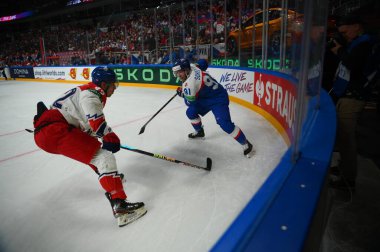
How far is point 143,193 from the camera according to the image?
2.46m

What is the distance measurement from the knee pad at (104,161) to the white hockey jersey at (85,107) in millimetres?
165

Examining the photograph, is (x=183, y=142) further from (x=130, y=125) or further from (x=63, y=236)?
(x=63, y=236)

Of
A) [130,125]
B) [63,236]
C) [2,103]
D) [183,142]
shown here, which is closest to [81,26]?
[2,103]

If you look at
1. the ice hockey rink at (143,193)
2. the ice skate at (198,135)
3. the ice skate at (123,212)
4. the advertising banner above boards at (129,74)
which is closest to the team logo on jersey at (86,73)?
the advertising banner above boards at (129,74)

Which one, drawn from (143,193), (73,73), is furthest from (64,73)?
(143,193)

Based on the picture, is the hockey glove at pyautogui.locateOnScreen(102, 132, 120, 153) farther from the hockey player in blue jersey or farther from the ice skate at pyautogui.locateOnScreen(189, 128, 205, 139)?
the ice skate at pyautogui.locateOnScreen(189, 128, 205, 139)

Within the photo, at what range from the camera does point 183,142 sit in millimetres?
3787

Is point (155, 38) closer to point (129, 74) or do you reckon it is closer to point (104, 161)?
point (129, 74)

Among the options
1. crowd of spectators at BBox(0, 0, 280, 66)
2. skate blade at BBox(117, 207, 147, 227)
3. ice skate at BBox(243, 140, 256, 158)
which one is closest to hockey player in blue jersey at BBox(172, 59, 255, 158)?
ice skate at BBox(243, 140, 256, 158)

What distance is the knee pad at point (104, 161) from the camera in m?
2.04

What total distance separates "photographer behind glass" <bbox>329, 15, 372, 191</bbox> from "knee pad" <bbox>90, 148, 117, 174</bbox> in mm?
1986

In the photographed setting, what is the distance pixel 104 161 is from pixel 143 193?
592mm

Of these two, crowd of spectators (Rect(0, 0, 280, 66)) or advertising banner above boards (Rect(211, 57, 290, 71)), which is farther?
crowd of spectators (Rect(0, 0, 280, 66))

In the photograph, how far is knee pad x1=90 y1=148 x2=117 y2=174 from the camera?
6.70 feet
